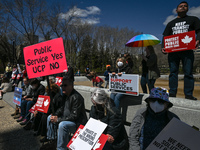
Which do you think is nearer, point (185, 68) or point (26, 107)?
point (185, 68)

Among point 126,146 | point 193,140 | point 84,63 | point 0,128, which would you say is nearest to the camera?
point 193,140

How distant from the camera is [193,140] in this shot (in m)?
1.27

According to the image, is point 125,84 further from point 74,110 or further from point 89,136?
point 89,136

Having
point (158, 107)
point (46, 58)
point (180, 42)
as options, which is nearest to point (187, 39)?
point (180, 42)

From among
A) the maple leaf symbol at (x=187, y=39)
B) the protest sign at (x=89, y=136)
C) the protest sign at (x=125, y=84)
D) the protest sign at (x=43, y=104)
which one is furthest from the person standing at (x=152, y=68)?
the protest sign at (x=43, y=104)

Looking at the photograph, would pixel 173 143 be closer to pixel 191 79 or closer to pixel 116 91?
pixel 191 79

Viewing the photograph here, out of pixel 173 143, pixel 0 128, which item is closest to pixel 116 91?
pixel 173 143

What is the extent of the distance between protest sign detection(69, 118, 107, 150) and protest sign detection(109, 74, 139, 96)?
1111 mm

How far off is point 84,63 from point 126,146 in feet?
103

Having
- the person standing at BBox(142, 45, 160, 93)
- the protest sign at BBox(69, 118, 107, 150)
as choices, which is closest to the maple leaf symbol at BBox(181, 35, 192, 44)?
the person standing at BBox(142, 45, 160, 93)

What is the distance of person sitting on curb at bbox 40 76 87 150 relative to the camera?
95.8 inches

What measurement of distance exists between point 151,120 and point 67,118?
4.71ft

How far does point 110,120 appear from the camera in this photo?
6.99ft

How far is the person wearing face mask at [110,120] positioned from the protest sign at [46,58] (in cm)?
72
